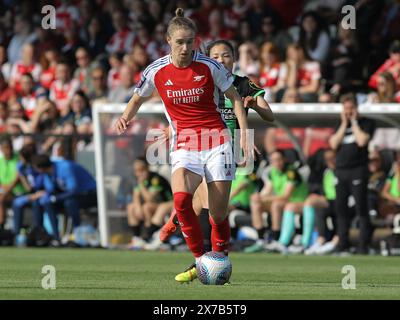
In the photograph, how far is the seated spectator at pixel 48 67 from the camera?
2191cm

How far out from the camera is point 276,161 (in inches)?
693

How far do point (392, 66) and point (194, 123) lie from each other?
862 centimetres

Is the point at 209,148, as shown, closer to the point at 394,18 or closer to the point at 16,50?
the point at 394,18

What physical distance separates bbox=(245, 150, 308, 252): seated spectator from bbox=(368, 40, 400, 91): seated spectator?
1.99 m

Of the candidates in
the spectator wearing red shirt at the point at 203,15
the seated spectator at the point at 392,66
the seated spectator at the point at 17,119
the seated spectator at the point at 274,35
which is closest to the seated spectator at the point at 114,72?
the spectator wearing red shirt at the point at 203,15

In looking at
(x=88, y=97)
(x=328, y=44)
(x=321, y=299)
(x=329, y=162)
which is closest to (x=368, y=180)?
(x=329, y=162)

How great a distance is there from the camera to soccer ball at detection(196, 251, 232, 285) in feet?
32.9

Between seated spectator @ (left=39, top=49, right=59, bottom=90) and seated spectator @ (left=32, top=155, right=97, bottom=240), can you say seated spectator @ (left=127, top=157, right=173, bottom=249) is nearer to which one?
seated spectator @ (left=32, top=155, right=97, bottom=240)

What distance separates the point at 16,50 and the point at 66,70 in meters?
2.47

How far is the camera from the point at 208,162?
32.8 feet

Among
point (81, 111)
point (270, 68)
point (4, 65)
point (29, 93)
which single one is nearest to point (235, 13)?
point (270, 68)

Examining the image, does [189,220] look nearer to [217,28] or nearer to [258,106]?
[258,106]

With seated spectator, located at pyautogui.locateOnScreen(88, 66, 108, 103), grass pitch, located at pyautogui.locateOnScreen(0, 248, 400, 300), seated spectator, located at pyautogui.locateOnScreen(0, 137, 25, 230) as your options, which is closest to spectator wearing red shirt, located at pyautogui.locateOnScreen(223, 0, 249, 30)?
seated spectator, located at pyautogui.locateOnScreen(88, 66, 108, 103)
